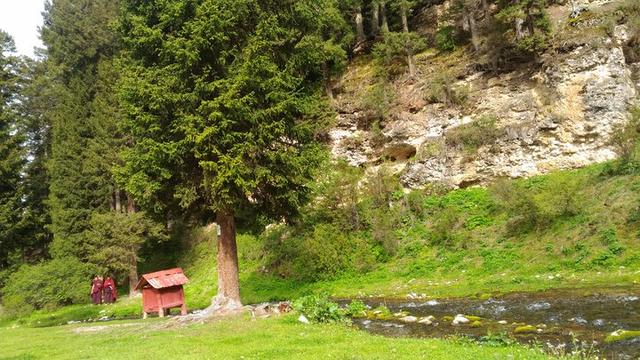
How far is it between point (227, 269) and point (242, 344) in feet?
22.5

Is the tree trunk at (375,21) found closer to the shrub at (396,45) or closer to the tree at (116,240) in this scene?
the shrub at (396,45)

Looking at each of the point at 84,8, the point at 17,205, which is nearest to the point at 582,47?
the point at 84,8

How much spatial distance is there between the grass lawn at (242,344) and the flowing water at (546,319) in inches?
73.0

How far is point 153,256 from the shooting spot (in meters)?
41.5

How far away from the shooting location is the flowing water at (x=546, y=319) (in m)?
10.8

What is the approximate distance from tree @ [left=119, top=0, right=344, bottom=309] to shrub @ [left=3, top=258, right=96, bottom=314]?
11589 millimetres

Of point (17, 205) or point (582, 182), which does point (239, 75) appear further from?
point (17, 205)

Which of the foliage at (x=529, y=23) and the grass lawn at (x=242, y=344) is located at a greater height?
the foliage at (x=529, y=23)

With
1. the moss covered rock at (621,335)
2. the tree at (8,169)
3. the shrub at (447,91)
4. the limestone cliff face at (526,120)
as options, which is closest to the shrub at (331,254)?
the limestone cliff face at (526,120)

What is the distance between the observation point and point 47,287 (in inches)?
1029

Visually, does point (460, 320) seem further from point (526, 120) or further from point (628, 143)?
point (526, 120)

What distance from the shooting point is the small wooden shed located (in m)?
20.7

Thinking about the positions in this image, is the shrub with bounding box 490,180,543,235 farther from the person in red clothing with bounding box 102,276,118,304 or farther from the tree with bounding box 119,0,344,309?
the person in red clothing with bounding box 102,276,118,304

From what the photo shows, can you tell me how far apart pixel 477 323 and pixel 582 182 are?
12.2 metres
